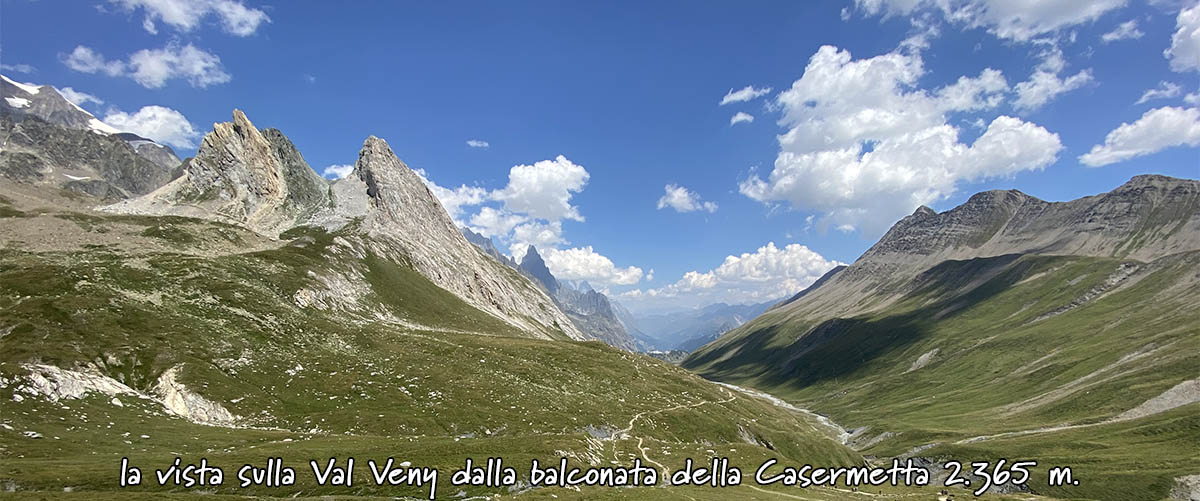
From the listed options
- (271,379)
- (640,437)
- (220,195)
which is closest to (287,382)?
(271,379)

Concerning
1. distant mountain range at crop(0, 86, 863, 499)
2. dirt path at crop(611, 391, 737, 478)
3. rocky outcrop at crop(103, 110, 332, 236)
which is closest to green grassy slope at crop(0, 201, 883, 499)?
distant mountain range at crop(0, 86, 863, 499)

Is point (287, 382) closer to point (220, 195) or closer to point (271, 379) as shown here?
point (271, 379)

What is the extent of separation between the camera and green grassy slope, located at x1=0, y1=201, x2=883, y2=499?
41.6 m

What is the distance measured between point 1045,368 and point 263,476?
239635 millimetres

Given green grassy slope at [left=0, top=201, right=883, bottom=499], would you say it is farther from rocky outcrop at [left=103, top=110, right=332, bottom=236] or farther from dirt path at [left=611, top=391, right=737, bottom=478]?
rocky outcrop at [left=103, top=110, right=332, bottom=236]

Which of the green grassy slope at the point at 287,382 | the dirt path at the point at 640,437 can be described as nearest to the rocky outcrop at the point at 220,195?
the green grassy slope at the point at 287,382

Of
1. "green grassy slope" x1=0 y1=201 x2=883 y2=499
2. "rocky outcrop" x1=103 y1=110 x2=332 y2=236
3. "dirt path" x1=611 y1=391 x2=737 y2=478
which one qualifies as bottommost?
"dirt path" x1=611 y1=391 x2=737 y2=478

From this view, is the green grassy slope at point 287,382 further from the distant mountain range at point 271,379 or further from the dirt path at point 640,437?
the dirt path at point 640,437

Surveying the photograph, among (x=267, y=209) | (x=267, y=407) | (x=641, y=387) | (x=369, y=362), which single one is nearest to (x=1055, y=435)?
(x=641, y=387)

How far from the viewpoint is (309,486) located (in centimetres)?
3494

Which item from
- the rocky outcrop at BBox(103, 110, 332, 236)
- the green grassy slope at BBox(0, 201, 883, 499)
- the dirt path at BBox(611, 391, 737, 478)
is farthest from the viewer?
the rocky outcrop at BBox(103, 110, 332, 236)

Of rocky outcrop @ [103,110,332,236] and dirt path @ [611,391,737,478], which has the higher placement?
rocky outcrop @ [103,110,332,236]

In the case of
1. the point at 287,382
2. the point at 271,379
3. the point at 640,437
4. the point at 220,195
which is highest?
the point at 220,195

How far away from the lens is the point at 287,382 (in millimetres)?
65125
